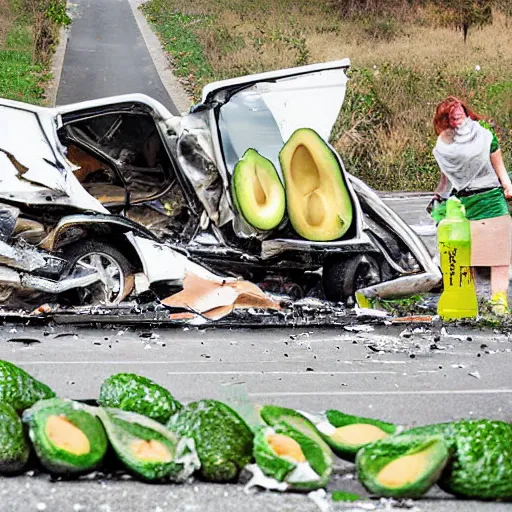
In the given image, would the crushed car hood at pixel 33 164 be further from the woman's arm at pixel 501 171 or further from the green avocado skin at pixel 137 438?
the green avocado skin at pixel 137 438

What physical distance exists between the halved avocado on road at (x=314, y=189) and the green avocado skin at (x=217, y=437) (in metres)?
4.40

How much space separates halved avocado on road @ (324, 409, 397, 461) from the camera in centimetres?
412

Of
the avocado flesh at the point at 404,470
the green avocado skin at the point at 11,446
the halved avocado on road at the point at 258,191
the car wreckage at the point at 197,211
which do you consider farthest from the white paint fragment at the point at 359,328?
the green avocado skin at the point at 11,446

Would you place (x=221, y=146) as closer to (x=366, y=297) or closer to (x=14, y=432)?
(x=366, y=297)

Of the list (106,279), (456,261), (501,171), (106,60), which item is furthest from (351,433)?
(106,60)

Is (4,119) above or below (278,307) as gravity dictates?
above

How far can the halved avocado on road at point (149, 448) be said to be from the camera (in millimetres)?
3861

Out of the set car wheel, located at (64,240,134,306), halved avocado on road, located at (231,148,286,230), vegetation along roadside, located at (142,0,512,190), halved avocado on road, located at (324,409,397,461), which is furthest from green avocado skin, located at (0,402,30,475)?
vegetation along roadside, located at (142,0,512,190)

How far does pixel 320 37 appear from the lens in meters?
34.7

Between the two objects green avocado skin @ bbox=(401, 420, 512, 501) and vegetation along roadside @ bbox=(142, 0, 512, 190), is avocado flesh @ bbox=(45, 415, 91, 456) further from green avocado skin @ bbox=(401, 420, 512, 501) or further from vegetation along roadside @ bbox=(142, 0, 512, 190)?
vegetation along roadside @ bbox=(142, 0, 512, 190)

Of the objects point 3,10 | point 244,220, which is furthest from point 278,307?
point 3,10

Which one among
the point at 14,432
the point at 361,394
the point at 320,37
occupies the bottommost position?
the point at 361,394

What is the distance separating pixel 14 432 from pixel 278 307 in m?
4.68

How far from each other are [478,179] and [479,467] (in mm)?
5165
